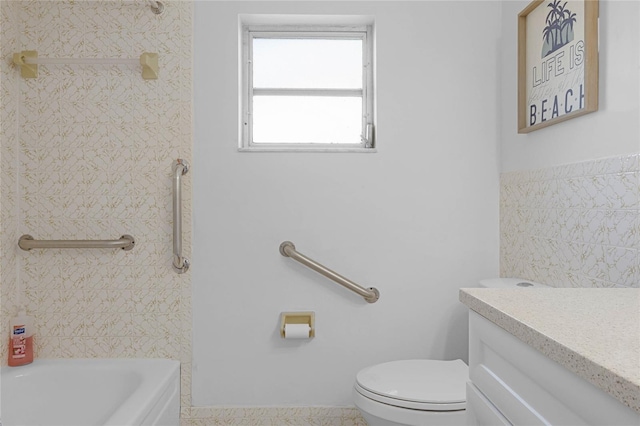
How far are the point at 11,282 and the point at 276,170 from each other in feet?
3.89

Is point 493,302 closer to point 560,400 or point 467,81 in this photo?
point 560,400

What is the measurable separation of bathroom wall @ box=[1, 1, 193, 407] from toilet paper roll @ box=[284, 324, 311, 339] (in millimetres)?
439

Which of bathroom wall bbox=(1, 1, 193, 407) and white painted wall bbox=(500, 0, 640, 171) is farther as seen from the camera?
bathroom wall bbox=(1, 1, 193, 407)

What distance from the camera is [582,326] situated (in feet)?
2.24

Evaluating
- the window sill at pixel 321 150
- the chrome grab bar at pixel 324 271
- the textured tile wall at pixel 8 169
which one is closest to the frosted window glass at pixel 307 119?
the window sill at pixel 321 150

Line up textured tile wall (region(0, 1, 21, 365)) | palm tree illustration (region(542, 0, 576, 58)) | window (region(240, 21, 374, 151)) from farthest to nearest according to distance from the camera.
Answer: window (region(240, 21, 374, 151))
textured tile wall (region(0, 1, 21, 365))
palm tree illustration (region(542, 0, 576, 58))

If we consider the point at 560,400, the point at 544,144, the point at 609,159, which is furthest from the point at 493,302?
the point at 544,144

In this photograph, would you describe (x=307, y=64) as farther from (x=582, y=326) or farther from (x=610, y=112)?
(x=582, y=326)

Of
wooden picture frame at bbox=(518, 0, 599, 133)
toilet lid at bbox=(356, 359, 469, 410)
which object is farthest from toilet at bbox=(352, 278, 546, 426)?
wooden picture frame at bbox=(518, 0, 599, 133)

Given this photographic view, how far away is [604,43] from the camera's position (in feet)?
4.25

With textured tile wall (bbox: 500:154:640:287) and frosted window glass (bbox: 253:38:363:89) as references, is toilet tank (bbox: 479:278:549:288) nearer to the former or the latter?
textured tile wall (bbox: 500:154:640:287)

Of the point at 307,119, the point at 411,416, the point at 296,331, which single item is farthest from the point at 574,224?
the point at 307,119

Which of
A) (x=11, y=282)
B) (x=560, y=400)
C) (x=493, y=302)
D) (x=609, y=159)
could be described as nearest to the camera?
(x=560, y=400)

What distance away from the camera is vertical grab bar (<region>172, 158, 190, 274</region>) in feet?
6.07
